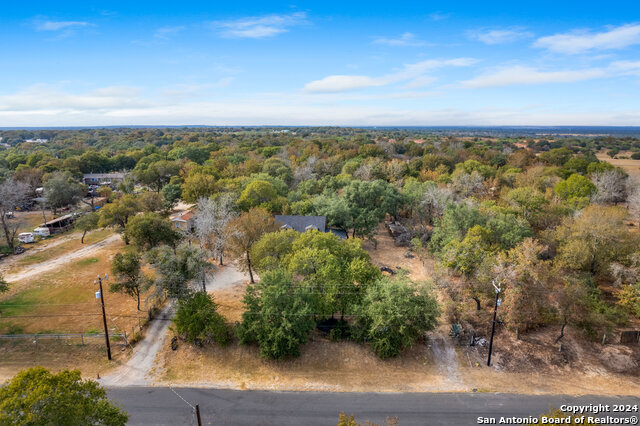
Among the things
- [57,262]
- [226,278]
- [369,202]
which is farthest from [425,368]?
[57,262]

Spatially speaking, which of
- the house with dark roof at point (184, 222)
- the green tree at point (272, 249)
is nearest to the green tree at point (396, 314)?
the green tree at point (272, 249)

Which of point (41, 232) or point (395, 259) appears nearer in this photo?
point (395, 259)

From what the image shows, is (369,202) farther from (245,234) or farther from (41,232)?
(41,232)

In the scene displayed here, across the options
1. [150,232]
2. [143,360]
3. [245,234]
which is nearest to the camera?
[143,360]

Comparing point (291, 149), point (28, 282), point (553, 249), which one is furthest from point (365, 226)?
point (291, 149)

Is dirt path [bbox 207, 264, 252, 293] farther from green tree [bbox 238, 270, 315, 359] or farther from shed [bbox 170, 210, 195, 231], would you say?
green tree [bbox 238, 270, 315, 359]

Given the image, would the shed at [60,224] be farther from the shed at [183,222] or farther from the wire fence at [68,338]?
the wire fence at [68,338]

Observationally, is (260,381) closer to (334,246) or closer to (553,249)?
(334,246)

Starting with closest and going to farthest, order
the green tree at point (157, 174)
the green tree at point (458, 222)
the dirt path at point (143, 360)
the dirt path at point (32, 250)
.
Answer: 1. the dirt path at point (143, 360)
2. the green tree at point (458, 222)
3. the dirt path at point (32, 250)
4. the green tree at point (157, 174)
